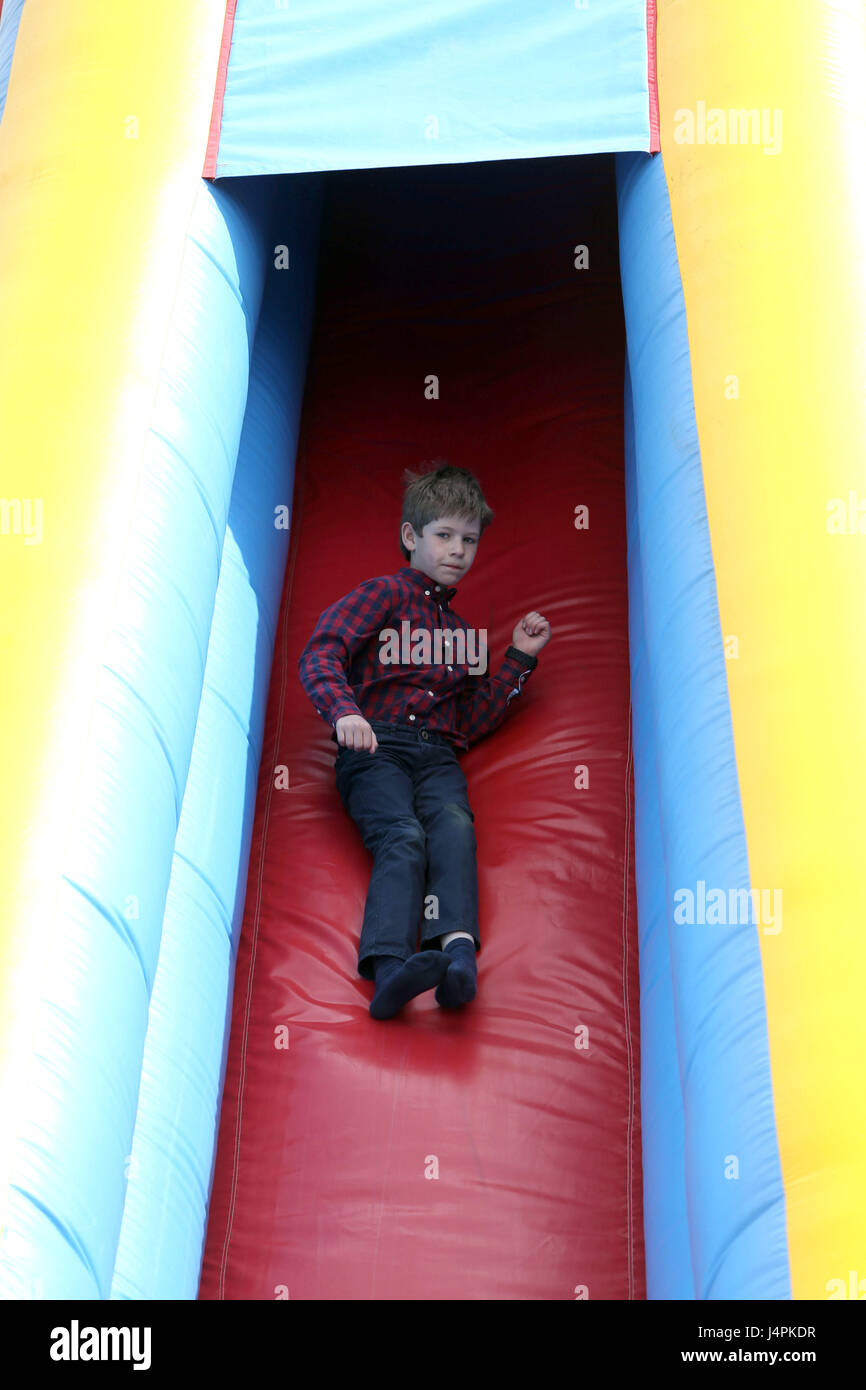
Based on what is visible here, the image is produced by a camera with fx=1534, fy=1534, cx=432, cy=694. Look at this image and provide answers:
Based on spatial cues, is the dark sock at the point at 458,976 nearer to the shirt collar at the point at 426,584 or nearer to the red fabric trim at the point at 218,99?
the shirt collar at the point at 426,584

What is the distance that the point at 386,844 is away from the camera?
208cm

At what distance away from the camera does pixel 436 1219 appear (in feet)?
5.95

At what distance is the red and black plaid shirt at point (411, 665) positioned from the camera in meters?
2.25

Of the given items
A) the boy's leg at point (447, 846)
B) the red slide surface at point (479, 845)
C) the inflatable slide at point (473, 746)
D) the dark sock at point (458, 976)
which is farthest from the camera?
the boy's leg at point (447, 846)

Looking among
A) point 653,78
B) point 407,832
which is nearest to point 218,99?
point 653,78

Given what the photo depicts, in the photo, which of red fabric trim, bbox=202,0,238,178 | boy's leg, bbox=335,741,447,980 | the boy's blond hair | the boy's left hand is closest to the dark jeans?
boy's leg, bbox=335,741,447,980

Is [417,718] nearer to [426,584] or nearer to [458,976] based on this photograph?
[426,584]

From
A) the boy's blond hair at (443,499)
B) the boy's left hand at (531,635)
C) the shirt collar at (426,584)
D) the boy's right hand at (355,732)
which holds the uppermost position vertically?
the boy's blond hair at (443,499)

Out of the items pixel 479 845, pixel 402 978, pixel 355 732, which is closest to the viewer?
pixel 402 978

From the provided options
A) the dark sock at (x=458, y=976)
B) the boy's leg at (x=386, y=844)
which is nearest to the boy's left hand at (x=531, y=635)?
the boy's leg at (x=386, y=844)

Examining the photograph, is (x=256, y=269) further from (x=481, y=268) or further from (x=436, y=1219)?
(x=436, y=1219)

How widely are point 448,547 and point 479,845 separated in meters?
0.45
